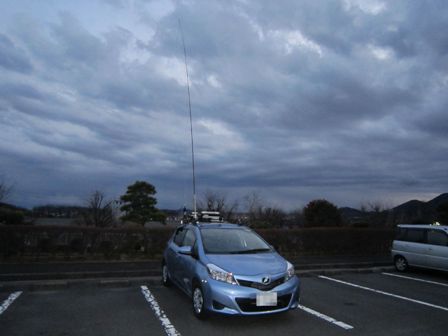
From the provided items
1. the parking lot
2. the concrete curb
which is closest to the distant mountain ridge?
the parking lot

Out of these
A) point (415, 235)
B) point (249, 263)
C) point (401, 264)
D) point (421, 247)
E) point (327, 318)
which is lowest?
point (327, 318)

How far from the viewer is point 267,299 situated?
5.36 m

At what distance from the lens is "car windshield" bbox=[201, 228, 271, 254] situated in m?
6.48

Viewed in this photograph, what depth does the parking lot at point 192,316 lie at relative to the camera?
5.47m

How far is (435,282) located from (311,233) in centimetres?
623

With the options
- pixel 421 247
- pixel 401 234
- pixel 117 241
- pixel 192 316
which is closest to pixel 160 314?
pixel 192 316

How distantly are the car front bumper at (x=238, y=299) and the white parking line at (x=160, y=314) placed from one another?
1.94 feet

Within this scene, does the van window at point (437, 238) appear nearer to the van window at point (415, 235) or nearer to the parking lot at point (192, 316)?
the van window at point (415, 235)

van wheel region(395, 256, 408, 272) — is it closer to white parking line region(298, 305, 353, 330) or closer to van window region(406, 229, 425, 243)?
van window region(406, 229, 425, 243)

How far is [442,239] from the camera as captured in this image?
34.9 ft

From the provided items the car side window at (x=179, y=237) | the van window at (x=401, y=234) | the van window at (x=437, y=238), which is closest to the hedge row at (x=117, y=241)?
the van window at (x=401, y=234)

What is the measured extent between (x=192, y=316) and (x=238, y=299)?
1230 mm

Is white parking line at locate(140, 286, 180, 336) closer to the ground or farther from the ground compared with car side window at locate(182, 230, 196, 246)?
closer to the ground

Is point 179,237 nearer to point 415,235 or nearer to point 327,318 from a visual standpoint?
point 327,318
